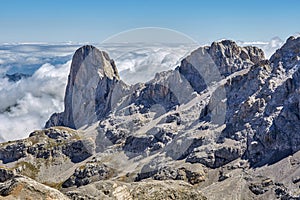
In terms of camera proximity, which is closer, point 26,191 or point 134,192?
point 26,191

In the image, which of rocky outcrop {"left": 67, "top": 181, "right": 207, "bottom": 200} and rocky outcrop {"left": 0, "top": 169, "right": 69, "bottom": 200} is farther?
rocky outcrop {"left": 67, "top": 181, "right": 207, "bottom": 200}

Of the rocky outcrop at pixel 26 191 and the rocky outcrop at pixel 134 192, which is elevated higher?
the rocky outcrop at pixel 26 191

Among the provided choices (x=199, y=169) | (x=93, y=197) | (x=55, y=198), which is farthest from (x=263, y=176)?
(x=55, y=198)

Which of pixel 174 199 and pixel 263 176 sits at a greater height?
pixel 174 199

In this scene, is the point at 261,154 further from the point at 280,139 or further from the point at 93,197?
the point at 93,197

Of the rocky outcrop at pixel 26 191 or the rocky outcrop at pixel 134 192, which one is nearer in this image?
the rocky outcrop at pixel 26 191

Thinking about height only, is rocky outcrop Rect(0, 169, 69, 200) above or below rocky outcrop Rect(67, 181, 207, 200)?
above

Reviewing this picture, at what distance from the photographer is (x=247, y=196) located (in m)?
160

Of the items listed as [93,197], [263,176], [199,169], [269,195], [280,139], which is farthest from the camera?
[199,169]

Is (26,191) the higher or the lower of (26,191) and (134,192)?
the higher

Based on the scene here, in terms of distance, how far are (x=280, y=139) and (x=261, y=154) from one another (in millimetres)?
10245

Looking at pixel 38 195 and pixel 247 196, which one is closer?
pixel 38 195

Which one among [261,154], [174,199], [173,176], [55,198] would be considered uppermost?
[55,198]

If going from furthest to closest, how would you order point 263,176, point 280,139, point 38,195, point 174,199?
1. point 280,139
2. point 263,176
3. point 174,199
4. point 38,195
